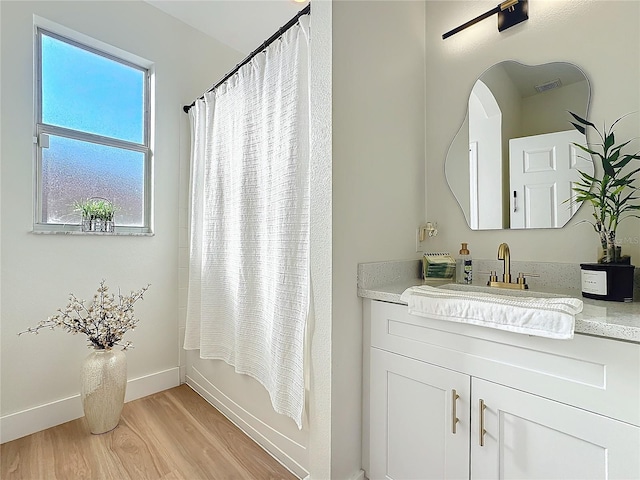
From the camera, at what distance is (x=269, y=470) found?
1.49 m

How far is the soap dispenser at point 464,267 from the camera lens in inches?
58.9

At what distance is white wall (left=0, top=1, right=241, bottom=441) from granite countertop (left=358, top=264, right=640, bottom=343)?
5.57 feet

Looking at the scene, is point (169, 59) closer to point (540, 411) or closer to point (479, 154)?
point (479, 154)

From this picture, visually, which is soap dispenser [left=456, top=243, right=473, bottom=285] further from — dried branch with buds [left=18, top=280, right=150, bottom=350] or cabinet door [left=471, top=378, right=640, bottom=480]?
dried branch with buds [left=18, top=280, right=150, bottom=350]

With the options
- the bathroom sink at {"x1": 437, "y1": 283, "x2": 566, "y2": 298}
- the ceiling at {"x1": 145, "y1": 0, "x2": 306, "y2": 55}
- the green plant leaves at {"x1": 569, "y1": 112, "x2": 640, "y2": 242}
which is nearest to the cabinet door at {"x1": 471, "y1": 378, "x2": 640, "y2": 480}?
the bathroom sink at {"x1": 437, "y1": 283, "x2": 566, "y2": 298}

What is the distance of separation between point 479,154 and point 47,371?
2693mm

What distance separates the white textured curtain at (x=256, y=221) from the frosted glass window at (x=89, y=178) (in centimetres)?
42

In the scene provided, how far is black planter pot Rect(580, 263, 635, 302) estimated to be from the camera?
1.05 m

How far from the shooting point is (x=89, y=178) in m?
2.04

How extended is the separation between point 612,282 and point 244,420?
1.83 m

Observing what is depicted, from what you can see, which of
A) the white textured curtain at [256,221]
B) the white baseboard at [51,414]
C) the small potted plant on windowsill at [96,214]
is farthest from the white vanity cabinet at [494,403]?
the small potted plant on windowsill at [96,214]

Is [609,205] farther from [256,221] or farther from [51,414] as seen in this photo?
[51,414]

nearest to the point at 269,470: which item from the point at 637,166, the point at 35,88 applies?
the point at 637,166

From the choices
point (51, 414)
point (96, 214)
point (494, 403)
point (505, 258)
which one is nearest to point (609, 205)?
point (505, 258)
